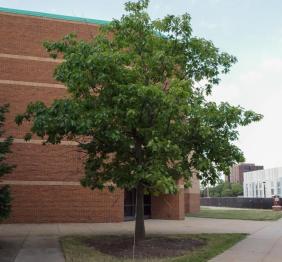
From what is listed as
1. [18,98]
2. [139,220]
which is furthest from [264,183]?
[139,220]

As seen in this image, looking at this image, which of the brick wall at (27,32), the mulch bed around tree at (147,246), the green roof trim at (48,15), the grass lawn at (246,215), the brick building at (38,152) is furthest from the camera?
the grass lawn at (246,215)

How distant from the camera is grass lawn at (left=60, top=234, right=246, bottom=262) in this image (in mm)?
11995

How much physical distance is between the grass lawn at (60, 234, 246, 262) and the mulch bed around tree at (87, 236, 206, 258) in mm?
187

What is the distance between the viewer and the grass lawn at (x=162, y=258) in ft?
39.4

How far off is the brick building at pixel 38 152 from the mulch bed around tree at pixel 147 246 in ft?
27.3

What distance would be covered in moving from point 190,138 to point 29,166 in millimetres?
12945

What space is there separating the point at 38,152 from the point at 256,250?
14.9 metres

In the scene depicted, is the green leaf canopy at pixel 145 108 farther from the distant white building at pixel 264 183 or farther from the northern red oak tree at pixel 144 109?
the distant white building at pixel 264 183

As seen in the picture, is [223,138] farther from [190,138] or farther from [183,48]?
[183,48]

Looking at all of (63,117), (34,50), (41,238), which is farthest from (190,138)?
(34,50)

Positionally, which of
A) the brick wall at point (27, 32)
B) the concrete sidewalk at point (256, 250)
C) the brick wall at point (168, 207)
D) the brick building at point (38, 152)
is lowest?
the concrete sidewalk at point (256, 250)

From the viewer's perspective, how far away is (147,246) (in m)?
14.1

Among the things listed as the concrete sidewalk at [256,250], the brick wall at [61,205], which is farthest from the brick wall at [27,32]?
the concrete sidewalk at [256,250]

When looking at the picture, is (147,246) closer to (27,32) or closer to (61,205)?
(61,205)
